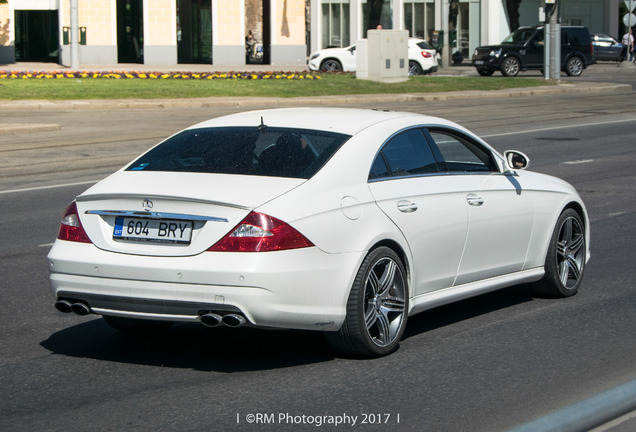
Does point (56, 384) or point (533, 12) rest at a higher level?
point (533, 12)

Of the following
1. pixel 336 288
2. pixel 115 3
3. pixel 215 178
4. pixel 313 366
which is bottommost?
pixel 313 366

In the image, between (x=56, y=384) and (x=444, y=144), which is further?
(x=444, y=144)

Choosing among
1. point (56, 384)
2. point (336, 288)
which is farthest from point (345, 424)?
point (56, 384)

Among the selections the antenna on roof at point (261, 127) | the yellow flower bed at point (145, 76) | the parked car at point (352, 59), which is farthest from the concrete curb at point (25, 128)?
the parked car at point (352, 59)

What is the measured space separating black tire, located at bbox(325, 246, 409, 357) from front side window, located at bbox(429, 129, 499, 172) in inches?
46.9

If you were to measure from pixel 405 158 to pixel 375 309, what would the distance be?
1.07 metres

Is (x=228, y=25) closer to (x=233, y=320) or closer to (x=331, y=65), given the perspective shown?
(x=331, y=65)

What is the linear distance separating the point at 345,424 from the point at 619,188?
10.1 meters

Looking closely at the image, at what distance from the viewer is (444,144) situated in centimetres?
818

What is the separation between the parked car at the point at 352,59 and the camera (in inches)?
1788

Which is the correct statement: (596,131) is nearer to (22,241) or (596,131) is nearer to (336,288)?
(22,241)

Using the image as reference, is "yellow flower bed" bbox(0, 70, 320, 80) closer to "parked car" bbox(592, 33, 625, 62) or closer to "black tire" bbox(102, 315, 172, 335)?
"parked car" bbox(592, 33, 625, 62)

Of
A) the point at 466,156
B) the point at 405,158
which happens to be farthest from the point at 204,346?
the point at 466,156

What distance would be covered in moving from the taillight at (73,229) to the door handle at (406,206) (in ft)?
5.78
